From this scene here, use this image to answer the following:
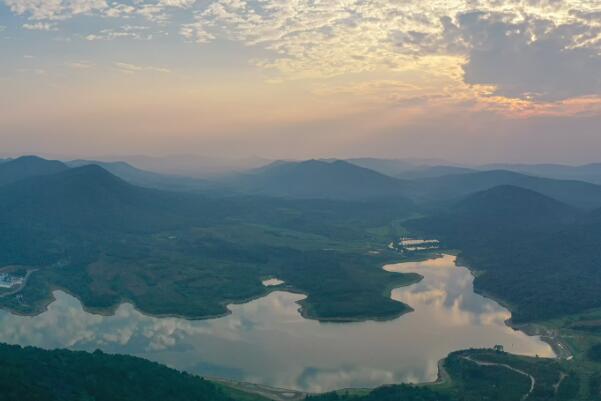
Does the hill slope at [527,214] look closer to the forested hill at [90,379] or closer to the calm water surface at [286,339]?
the calm water surface at [286,339]

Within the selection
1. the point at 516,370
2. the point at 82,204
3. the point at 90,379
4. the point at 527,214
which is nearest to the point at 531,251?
the point at 527,214

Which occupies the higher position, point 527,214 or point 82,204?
point 527,214

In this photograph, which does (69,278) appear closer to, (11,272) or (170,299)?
(11,272)

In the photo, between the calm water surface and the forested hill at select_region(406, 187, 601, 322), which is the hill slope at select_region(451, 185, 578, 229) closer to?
the forested hill at select_region(406, 187, 601, 322)

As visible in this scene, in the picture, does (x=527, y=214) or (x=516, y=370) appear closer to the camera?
(x=516, y=370)

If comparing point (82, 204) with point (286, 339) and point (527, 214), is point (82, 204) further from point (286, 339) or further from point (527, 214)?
point (527, 214)
